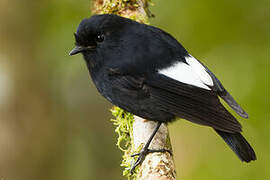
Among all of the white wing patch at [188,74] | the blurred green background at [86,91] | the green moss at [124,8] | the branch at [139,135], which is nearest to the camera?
the branch at [139,135]

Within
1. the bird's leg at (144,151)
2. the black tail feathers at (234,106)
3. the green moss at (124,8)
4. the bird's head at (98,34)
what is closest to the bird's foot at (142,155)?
the bird's leg at (144,151)

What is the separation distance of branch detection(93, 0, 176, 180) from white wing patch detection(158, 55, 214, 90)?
0.46 metres

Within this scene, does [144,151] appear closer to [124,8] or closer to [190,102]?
[190,102]

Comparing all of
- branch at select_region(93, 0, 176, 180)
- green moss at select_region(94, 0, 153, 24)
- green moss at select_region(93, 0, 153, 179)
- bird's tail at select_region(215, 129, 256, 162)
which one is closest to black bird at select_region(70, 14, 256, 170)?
bird's tail at select_region(215, 129, 256, 162)

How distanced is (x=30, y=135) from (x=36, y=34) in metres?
1.34

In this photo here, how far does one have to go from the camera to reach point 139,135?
316 cm

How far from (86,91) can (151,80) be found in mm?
3196

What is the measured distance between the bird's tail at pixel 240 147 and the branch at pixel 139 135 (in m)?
0.48

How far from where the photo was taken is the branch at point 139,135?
106 inches

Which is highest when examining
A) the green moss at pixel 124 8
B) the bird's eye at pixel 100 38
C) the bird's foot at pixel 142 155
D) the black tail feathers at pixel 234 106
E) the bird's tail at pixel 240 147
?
the green moss at pixel 124 8

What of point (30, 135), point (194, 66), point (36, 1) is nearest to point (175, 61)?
point (194, 66)

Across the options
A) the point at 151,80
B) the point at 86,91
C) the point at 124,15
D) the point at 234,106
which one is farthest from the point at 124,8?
the point at 86,91

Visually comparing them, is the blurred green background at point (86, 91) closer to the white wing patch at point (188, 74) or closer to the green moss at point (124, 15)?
the green moss at point (124, 15)

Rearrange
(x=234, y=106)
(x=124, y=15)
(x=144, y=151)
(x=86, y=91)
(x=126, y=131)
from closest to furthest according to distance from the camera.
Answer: (x=144, y=151) → (x=234, y=106) → (x=126, y=131) → (x=124, y=15) → (x=86, y=91)
